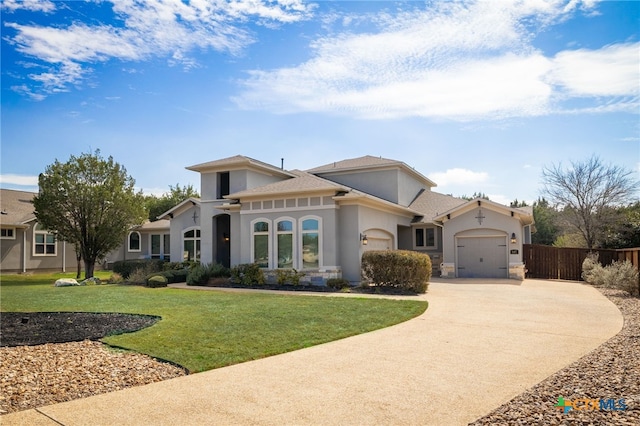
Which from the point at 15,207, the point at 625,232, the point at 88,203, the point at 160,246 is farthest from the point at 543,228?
the point at 15,207

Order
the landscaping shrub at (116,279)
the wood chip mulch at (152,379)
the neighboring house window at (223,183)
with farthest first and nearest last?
the neighboring house window at (223,183) < the landscaping shrub at (116,279) < the wood chip mulch at (152,379)

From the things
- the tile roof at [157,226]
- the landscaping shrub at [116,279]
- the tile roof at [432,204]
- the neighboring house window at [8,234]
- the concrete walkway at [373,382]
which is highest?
the tile roof at [432,204]

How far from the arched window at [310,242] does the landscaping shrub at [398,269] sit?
7.54 feet

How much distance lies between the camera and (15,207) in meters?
31.0

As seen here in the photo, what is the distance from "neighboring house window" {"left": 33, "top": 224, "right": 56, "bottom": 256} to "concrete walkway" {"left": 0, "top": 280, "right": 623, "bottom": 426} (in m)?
29.2

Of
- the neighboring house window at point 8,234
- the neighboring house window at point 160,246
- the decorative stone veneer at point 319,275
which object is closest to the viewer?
the decorative stone veneer at point 319,275

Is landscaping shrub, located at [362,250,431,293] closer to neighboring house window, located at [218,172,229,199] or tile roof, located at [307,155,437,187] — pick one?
tile roof, located at [307,155,437,187]

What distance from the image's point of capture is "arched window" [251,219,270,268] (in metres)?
20.1

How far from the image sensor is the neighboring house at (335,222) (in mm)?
19031

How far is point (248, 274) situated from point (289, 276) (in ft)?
6.23

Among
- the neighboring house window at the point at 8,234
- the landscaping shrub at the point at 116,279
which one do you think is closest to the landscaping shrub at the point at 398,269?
the landscaping shrub at the point at 116,279

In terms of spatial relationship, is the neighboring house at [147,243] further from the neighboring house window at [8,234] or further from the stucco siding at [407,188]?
the stucco siding at [407,188]

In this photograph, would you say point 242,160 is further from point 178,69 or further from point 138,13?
point 138,13

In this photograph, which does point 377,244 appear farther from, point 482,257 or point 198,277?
point 198,277
